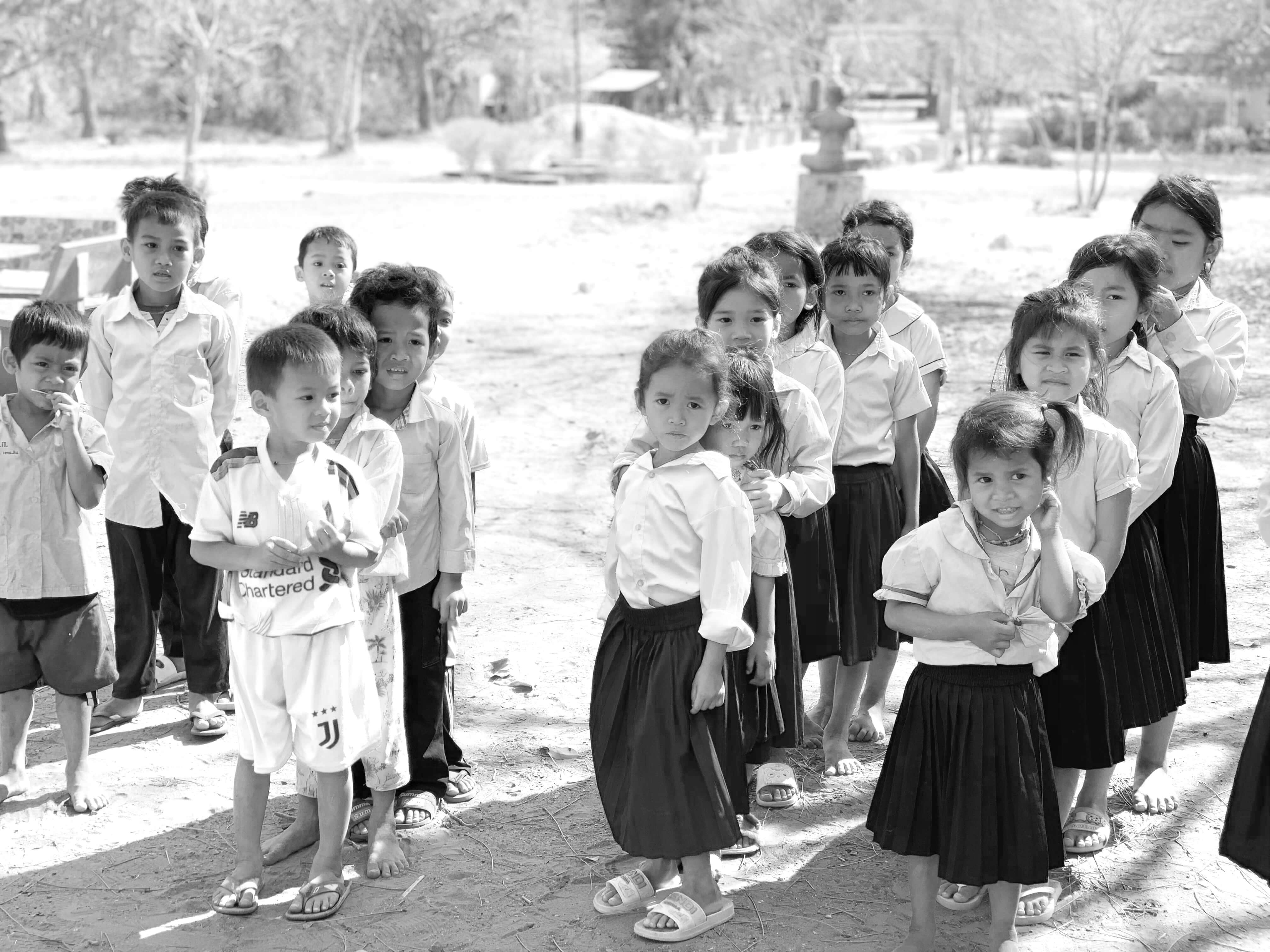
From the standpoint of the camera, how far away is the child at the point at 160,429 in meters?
4.14

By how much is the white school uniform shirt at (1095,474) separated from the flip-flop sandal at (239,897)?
209cm

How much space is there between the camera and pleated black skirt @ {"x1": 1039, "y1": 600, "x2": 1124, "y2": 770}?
10.9ft

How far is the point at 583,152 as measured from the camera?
100 ft

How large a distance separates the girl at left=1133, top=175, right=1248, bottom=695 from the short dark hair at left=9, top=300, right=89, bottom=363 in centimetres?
291

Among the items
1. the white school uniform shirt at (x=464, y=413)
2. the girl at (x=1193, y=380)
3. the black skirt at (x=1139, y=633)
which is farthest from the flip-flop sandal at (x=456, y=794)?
the girl at (x=1193, y=380)

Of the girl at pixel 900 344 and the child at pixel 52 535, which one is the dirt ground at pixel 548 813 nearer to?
the girl at pixel 900 344

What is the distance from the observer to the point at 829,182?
16.2 meters

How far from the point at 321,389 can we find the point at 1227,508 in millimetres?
4931

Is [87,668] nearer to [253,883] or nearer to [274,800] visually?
[274,800]

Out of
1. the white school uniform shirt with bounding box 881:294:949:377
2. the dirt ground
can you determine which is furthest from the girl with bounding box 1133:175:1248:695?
the white school uniform shirt with bounding box 881:294:949:377

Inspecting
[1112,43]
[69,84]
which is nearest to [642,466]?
[1112,43]

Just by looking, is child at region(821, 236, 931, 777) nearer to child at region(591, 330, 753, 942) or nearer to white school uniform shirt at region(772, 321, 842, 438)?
white school uniform shirt at region(772, 321, 842, 438)

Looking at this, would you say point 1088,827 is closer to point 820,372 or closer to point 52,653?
point 820,372

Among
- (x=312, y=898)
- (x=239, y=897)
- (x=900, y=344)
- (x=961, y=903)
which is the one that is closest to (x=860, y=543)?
(x=900, y=344)
